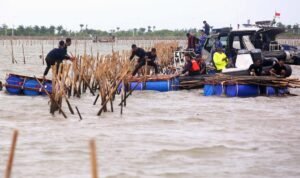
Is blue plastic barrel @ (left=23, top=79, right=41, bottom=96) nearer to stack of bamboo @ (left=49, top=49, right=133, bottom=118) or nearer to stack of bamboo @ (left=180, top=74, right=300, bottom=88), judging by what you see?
stack of bamboo @ (left=49, top=49, right=133, bottom=118)

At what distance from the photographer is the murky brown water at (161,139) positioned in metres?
7.92

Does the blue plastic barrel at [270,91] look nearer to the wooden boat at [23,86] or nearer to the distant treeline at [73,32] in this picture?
the wooden boat at [23,86]

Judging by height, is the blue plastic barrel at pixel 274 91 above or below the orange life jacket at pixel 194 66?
below

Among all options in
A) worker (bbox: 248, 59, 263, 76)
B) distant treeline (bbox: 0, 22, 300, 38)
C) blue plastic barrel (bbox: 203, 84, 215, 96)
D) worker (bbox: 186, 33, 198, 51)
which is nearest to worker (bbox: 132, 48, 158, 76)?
blue plastic barrel (bbox: 203, 84, 215, 96)

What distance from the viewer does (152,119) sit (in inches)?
490

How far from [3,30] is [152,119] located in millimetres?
112632

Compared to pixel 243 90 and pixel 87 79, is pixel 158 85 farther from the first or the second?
pixel 243 90

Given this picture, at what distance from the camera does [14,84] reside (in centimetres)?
1577

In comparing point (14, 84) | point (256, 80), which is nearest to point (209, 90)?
point (256, 80)

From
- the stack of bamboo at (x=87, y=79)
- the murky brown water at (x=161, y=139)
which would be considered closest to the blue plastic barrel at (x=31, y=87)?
the murky brown water at (x=161, y=139)

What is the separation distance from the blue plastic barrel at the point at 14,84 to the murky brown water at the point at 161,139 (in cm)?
50

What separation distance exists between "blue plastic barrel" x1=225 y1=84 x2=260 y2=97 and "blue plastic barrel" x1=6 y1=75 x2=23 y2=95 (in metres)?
5.71

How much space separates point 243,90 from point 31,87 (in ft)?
18.8

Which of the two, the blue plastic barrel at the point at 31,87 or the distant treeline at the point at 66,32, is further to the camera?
the distant treeline at the point at 66,32
